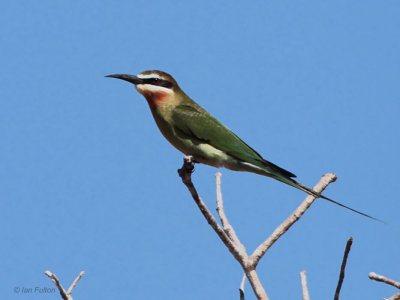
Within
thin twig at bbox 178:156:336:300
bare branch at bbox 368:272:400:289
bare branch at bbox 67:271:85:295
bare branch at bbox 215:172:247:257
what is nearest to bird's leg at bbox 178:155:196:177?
thin twig at bbox 178:156:336:300

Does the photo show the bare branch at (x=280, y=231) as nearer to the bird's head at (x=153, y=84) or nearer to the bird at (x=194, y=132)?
the bird at (x=194, y=132)

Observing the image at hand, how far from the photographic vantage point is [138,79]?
4078 mm

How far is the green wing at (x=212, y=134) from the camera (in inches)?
150

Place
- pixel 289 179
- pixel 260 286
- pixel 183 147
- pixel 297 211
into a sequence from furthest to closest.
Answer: pixel 183 147 → pixel 289 179 → pixel 297 211 → pixel 260 286

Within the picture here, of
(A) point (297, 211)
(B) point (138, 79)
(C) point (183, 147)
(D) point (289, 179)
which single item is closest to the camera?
(A) point (297, 211)

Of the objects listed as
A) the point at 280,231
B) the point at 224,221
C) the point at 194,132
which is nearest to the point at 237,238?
the point at 224,221

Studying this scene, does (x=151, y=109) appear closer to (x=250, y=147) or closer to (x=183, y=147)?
(x=183, y=147)

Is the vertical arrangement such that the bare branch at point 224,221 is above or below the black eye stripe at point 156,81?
below

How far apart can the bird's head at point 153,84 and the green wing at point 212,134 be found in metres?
0.15

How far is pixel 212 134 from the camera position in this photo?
12.8 ft

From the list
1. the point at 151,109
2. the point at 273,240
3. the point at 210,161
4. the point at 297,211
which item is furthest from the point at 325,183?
the point at 151,109

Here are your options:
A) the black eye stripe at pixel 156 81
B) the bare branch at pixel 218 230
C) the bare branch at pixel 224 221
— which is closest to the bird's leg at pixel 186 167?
the bare branch at pixel 218 230

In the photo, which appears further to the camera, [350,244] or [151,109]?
[151,109]

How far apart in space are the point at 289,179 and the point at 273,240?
0.81m
